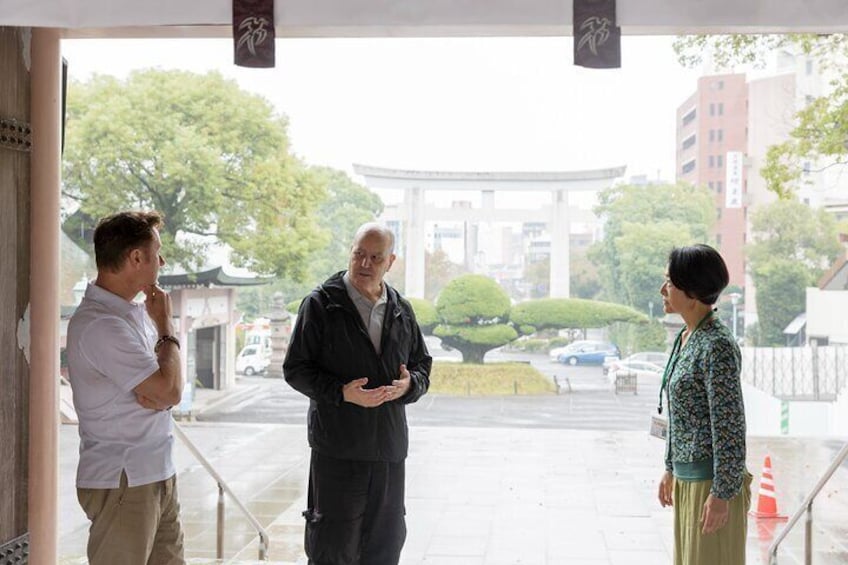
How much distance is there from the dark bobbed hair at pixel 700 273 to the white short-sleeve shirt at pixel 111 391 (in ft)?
3.56

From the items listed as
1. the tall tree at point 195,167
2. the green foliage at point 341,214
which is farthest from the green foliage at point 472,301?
the tall tree at point 195,167

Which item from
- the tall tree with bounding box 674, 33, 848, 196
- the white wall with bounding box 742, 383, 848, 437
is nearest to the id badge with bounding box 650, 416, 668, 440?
the tall tree with bounding box 674, 33, 848, 196

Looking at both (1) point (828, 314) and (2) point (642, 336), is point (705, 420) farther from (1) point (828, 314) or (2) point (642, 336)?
(2) point (642, 336)

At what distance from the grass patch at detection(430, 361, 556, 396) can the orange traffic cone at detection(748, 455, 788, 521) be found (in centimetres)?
1226

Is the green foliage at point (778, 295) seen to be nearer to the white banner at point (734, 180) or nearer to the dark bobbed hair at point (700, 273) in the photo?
→ the white banner at point (734, 180)

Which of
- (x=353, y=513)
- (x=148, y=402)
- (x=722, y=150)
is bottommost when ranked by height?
(x=353, y=513)

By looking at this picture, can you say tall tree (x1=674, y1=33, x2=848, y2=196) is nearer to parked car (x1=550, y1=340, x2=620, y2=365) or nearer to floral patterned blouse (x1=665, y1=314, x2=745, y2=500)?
floral patterned blouse (x1=665, y1=314, x2=745, y2=500)

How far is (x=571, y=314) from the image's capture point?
18609 mm

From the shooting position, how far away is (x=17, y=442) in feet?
6.29

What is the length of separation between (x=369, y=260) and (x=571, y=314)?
1673 cm

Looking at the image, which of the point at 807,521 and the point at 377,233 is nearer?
the point at 377,233

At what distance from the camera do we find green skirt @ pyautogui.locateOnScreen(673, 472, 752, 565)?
1.76m

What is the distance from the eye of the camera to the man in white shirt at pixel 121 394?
1.62 m

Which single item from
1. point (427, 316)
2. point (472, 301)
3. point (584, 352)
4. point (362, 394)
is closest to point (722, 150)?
point (584, 352)
